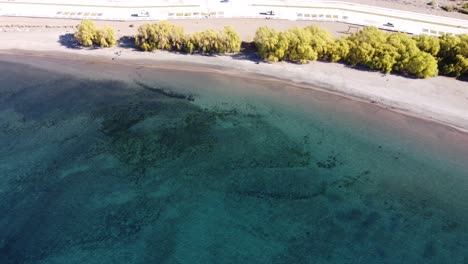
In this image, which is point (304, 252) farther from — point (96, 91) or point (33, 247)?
point (96, 91)

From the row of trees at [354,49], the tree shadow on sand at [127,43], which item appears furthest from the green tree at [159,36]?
the row of trees at [354,49]

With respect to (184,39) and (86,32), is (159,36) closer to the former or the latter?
(184,39)

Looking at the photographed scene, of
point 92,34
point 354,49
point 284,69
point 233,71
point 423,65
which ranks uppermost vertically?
point 92,34

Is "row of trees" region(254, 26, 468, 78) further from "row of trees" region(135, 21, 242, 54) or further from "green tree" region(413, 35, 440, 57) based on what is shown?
"row of trees" region(135, 21, 242, 54)

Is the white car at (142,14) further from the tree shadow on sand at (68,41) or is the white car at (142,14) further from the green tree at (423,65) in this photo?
the green tree at (423,65)

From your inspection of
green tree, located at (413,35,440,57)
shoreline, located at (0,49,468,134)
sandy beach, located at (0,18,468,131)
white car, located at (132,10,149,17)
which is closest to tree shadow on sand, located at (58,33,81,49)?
sandy beach, located at (0,18,468,131)

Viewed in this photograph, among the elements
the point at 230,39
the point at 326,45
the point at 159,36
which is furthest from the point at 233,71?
the point at 326,45

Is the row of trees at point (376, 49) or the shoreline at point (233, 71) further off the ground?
the row of trees at point (376, 49)
